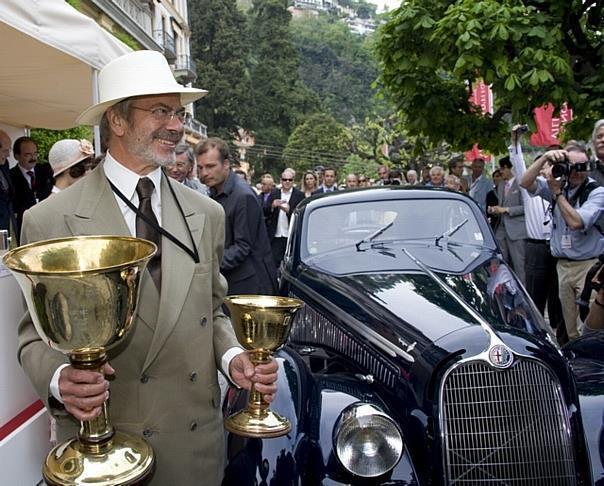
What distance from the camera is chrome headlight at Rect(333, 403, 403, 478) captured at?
2578mm

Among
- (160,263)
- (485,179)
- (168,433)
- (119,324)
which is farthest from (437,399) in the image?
(485,179)

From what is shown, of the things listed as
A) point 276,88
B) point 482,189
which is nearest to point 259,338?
point 482,189

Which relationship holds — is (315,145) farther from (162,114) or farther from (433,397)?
(162,114)

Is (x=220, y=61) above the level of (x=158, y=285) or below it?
above

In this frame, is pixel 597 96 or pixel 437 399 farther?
pixel 597 96

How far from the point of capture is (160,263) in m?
2.02

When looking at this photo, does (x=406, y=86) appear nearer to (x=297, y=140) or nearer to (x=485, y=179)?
(x=485, y=179)

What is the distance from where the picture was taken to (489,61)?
7.33 metres

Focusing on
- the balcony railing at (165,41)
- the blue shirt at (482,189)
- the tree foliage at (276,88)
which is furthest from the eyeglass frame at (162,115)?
the tree foliage at (276,88)

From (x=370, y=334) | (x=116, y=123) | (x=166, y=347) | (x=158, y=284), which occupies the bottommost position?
(x=370, y=334)

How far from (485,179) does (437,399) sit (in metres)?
7.25

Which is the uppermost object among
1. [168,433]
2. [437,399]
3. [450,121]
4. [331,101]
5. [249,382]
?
[331,101]

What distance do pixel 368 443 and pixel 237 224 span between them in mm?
2762

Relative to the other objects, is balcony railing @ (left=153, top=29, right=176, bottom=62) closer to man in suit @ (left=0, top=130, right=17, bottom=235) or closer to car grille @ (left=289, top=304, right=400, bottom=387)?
man in suit @ (left=0, top=130, right=17, bottom=235)
